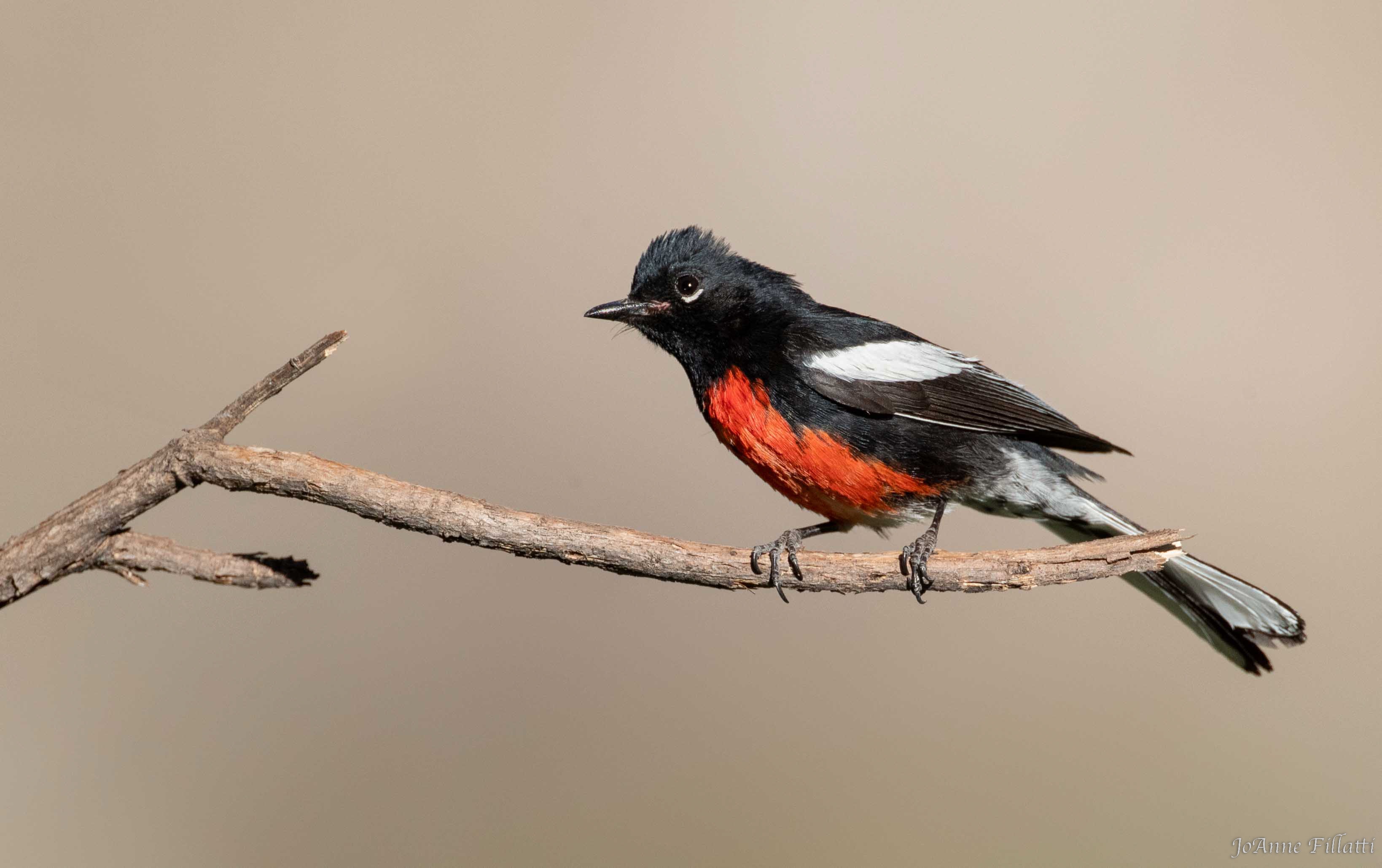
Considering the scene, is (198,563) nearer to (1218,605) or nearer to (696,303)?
(696,303)

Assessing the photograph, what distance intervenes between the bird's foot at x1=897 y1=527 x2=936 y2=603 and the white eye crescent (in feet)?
5.14

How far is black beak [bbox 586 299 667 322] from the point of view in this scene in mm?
4695

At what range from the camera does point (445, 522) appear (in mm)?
3195

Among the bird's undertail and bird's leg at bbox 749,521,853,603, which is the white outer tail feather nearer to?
the bird's undertail

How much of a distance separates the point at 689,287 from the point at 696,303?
3.8 inches

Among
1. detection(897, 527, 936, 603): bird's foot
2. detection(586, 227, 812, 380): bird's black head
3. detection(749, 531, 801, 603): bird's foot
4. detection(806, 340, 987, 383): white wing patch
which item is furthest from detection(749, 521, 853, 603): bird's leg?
detection(586, 227, 812, 380): bird's black head

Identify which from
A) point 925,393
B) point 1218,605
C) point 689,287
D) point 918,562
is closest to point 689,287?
point 689,287

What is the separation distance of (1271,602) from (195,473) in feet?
13.4

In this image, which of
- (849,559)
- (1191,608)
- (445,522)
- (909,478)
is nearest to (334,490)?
(445,522)

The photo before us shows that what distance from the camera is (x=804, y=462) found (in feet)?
14.0

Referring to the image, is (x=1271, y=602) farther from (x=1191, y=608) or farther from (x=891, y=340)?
(x=891, y=340)

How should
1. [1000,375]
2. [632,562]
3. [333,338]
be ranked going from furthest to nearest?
[1000,375]
[632,562]
[333,338]

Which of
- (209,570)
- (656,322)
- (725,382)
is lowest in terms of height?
(209,570)

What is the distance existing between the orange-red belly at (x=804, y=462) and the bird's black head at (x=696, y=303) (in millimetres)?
251
